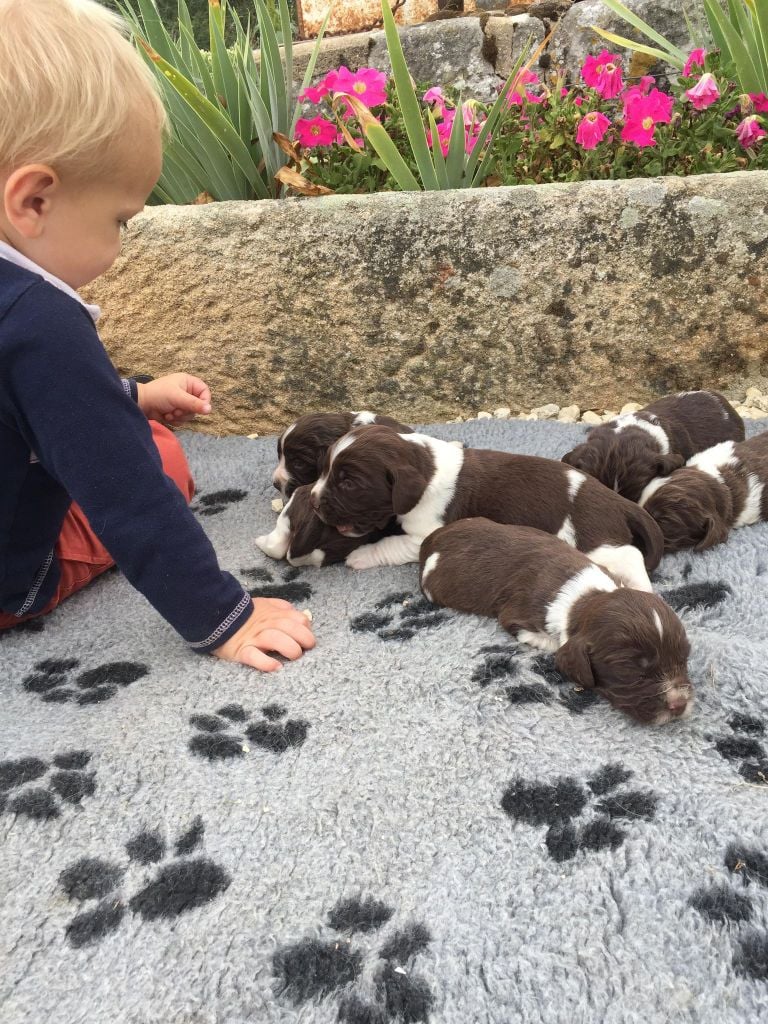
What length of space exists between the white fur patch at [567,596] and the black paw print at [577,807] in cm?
49

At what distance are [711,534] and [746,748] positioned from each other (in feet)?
3.76

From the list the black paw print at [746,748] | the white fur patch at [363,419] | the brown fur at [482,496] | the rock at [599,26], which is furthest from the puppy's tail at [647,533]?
the rock at [599,26]

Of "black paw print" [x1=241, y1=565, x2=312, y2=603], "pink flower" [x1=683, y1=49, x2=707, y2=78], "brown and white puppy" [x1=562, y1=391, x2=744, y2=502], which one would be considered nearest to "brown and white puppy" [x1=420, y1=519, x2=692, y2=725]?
"black paw print" [x1=241, y1=565, x2=312, y2=603]

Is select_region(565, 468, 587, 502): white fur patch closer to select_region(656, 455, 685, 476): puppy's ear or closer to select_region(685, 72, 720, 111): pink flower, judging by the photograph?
select_region(656, 455, 685, 476): puppy's ear

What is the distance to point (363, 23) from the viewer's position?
9.24m

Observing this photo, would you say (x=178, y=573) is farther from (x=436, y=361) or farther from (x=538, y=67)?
(x=538, y=67)

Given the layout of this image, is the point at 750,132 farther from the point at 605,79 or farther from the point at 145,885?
the point at 145,885

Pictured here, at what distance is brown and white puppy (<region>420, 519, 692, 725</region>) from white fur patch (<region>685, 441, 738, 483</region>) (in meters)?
0.87

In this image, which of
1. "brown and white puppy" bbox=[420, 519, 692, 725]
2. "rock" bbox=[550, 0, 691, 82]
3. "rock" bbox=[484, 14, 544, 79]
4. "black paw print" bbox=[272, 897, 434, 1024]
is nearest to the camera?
"black paw print" bbox=[272, 897, 434, 1024]

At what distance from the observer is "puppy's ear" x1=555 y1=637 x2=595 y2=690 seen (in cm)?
216

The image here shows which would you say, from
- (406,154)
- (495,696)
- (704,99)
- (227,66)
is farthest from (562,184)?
(495,696)

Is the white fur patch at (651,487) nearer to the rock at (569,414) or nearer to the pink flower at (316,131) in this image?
the rock at (569,414)

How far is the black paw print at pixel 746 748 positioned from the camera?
1913 mm

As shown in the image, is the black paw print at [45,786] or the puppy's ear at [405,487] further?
the puppy's ear at [405,487]
